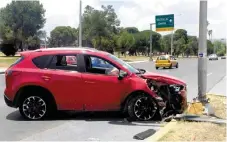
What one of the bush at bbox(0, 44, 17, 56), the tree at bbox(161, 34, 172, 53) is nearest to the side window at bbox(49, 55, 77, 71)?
the bush at bbox(0, 44, 17, 56)

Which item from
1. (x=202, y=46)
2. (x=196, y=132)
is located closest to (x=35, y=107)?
(x=196, y=132)

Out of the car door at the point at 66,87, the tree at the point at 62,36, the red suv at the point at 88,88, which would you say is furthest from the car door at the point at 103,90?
the tree at the point at 62,36

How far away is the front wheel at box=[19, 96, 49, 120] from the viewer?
28.2ft

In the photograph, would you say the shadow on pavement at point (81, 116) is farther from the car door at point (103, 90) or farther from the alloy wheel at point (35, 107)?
the car door at point (103, 90)

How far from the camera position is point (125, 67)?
8.60 metres

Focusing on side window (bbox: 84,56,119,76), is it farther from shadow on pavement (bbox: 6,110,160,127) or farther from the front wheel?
the front wheel

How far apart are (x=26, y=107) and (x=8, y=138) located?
1832 mm

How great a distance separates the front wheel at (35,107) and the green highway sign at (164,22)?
5096 cm

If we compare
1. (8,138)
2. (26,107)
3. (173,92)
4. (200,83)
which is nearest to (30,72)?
(26,107)

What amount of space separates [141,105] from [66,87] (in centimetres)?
178

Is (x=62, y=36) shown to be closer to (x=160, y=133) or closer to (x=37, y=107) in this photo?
(x=37, y=107)

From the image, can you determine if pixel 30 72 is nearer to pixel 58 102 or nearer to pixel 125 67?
pixel 58 102

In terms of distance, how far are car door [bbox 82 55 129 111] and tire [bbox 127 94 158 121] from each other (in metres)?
0.30

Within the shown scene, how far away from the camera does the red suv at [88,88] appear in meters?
8.34
